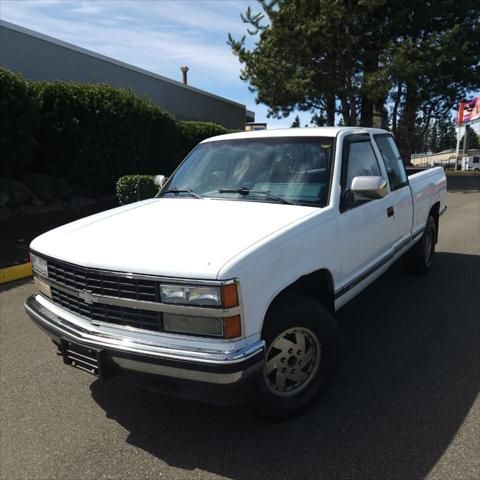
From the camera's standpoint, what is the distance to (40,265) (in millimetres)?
3213

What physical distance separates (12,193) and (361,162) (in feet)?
24.8

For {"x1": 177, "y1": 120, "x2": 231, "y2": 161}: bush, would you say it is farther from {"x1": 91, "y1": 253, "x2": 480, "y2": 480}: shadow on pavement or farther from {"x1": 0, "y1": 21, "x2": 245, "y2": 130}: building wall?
{"x1": 91, "y1": 253, "x2": 480, "y2": 480}: shadow on pavement

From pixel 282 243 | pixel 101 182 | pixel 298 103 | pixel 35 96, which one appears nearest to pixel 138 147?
pixel 101 182

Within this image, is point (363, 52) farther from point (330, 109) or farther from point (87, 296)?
point (87, 296)

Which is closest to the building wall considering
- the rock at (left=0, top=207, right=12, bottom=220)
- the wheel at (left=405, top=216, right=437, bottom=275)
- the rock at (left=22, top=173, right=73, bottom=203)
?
the rock at (left=22, top=173, right=73, bottom=203)

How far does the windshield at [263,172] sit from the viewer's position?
3549 mm

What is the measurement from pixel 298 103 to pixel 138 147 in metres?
12.2

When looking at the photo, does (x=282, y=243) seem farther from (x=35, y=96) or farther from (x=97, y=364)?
(x=35, y=96)

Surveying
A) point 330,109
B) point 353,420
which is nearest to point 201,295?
point 353,420

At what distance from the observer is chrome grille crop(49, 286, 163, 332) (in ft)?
8.43

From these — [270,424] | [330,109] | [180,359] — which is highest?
[330,109]

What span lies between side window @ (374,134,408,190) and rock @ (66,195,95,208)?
7247 millimetres

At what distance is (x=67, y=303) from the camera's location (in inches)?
119

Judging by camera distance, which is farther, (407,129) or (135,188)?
(407,129)
